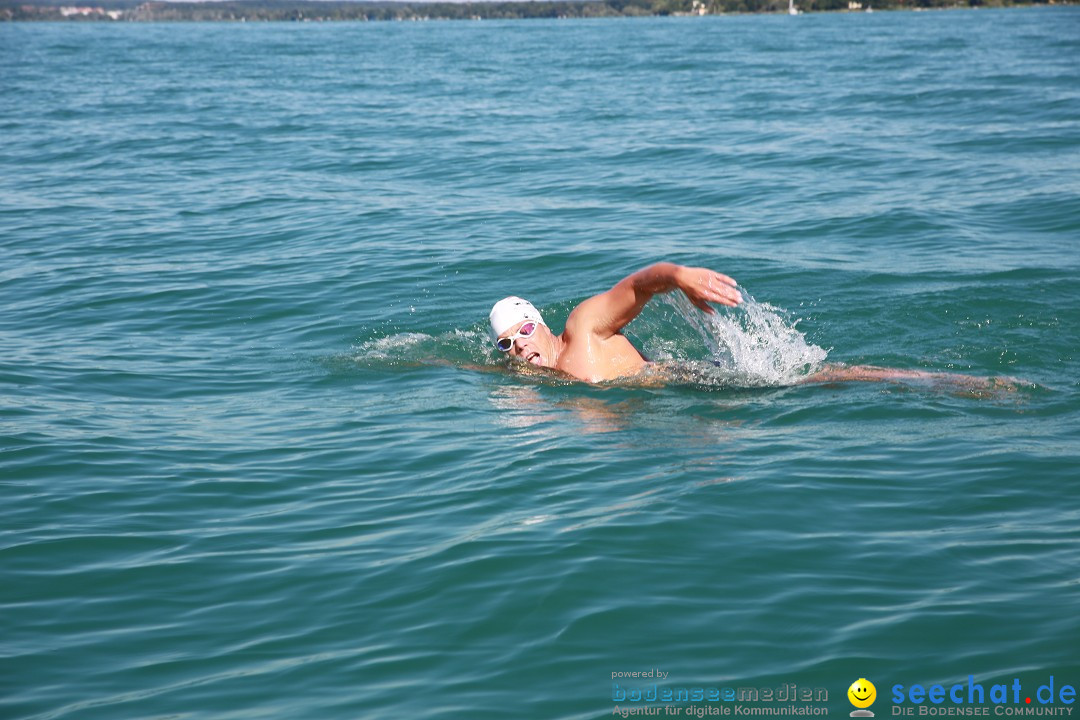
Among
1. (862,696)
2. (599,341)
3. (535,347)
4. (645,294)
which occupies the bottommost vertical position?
(862,696)

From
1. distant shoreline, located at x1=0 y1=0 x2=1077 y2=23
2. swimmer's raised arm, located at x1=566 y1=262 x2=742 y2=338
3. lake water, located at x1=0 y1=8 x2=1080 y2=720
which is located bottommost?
lake water, located at x1=0 y1=8 x2=1080 y2=720

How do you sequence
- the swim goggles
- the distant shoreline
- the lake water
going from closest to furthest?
the lake water → the swim goggles → the distant shoreline

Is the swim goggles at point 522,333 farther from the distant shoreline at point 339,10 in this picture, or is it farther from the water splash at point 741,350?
the distant shoreline at point 339,10

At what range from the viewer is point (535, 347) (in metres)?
A: 8.31

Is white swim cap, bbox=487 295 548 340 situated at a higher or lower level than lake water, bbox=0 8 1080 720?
higher

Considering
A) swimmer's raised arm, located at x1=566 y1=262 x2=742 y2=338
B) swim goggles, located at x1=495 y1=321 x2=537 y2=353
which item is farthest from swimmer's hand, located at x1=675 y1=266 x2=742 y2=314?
swim goggles, located at x1=495 y1=321 x2=537 y2=353

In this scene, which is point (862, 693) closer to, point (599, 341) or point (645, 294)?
point (645, 294)

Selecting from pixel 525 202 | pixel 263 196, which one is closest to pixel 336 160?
pixel 263 196

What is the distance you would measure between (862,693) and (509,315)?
15.4 feet

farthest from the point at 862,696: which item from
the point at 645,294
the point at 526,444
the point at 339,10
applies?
the point at 339,10

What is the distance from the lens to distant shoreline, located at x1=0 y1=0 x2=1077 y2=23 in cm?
12744

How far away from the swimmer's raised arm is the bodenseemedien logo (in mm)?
2541

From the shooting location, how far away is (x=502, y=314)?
27.6ft

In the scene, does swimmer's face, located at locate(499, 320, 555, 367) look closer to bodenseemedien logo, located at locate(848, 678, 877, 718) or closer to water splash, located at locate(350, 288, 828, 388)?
water splash, located at locate(350, 288, 828, 388)
